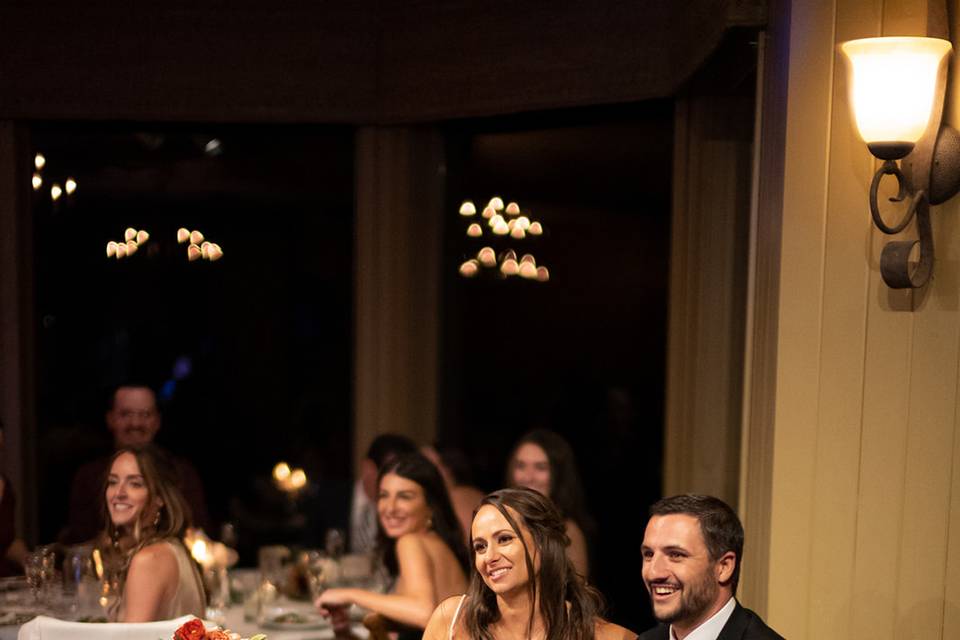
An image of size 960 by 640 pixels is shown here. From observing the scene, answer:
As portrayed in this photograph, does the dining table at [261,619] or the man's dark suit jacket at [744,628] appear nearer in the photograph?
the man's dark suit jacket at [744,628]

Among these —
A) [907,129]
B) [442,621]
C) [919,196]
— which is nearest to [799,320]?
[919,196]

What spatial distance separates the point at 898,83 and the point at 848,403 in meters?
0.78

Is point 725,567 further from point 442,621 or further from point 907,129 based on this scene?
point 907,129

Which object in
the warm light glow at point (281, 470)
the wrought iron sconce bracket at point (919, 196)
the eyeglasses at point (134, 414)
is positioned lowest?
the warm light glow at point (281, 470)

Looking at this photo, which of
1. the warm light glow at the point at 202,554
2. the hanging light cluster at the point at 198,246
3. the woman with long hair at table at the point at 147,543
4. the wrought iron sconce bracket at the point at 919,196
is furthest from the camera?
the hanging light cluster at the point at 198,246

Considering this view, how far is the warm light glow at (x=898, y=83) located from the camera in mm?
2539

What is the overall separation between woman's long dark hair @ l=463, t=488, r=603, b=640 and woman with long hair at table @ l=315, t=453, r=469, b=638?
0.88 m

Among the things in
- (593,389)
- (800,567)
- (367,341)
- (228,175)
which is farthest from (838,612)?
(228,175)

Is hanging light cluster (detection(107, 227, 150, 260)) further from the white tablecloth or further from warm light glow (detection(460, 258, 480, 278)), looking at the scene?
the white tablecloth

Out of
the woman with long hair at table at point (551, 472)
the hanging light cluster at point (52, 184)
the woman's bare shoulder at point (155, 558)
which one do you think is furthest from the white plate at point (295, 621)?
the hanging light cluster at point (52, 184)

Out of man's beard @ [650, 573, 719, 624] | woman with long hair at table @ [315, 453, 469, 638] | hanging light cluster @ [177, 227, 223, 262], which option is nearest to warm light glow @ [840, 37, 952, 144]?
man's beard @ [650, 573, 719, 624]

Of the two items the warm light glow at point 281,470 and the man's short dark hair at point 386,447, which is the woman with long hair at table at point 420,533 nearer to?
the man's short dark hair at point 386,447

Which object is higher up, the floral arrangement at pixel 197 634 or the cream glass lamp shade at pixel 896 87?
the cream glass lamp shade at pixel 896 87

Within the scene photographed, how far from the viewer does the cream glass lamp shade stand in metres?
2.54
